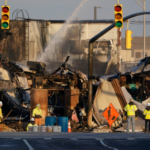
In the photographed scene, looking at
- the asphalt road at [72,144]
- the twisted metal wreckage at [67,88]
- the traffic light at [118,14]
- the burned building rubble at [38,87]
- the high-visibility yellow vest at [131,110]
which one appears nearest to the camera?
the asphalt road at [72,144]

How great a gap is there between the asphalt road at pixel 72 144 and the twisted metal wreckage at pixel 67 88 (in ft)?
33.2

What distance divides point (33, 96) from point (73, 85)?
9.74 ft

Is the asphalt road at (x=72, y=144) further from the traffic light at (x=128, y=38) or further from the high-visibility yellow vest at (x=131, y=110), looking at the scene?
the traffic light at (x=128, y=38)

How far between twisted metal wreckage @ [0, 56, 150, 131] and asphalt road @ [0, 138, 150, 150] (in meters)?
10.1

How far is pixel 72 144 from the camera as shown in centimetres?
1421

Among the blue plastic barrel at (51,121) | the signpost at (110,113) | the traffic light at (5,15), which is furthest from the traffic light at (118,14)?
the blue plastic barrel at (51,121)

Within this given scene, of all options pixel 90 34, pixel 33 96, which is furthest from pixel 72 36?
pixel 33 96

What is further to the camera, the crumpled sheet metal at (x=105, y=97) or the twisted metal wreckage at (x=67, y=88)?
the twisted metal wreckage at (x=67, y=88)

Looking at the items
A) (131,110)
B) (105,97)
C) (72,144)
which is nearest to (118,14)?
(131,110)

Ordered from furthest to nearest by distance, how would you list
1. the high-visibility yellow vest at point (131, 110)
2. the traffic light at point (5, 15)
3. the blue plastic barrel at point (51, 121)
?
the blue plastic barrel at point (51, 121), the high-visibility yellow vest at point (131, 110), the traffic light at point (5, 15)

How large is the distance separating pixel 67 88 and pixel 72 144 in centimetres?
1411

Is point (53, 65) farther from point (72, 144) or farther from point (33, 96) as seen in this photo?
point (72, 144)

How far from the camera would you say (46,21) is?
5703 centimetres

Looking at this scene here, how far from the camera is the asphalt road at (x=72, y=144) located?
13195 millimetres
